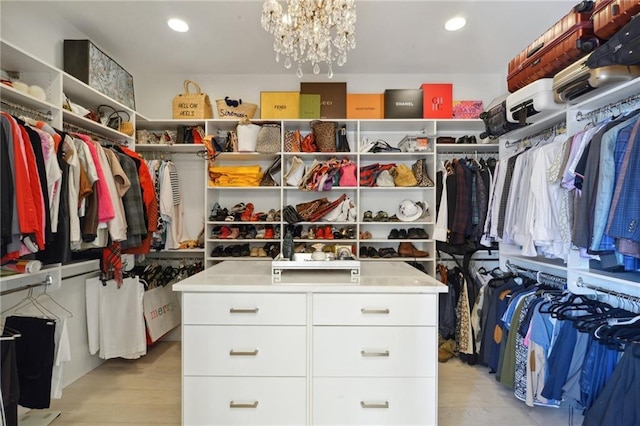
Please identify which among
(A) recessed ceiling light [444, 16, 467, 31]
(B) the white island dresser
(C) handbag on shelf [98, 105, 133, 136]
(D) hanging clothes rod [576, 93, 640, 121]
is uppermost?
(A) recessed ceiling light [444, 16, 467, 31]

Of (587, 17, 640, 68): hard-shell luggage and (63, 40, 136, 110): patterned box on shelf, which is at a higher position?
(63, 40, 136, 110): patterned box on shelf

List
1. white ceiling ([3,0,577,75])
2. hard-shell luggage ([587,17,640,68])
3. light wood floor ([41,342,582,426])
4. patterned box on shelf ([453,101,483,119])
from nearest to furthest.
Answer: hard-shell luggage ([587,17,640,68]) < light wood floor ([41,342,582,426]) < white ceiling ([3,0,577,75]) < patterned box on shelf ([453,101,483,119])

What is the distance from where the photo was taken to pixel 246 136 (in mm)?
2963

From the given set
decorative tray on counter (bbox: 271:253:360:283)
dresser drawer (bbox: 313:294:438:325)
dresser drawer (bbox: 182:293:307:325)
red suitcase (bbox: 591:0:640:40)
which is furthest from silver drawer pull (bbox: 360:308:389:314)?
red suitcase (bbox: 591:0:640:40)

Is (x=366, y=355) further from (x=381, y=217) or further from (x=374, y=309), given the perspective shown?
(x=381, y=217)

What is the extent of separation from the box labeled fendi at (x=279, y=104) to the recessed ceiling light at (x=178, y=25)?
830 millimetres

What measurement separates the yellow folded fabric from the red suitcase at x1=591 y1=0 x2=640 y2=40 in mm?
2578

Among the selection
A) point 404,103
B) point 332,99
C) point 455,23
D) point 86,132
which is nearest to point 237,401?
point 86,132

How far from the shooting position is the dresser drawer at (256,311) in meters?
1.47

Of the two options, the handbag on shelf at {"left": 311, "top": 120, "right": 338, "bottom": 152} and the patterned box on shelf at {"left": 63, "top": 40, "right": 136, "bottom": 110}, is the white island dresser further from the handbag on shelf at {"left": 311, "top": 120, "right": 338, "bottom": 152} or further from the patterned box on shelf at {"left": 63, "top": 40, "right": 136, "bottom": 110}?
the patterned box on shelf at {"left": 63, "top": 40, "right": 136, "bottom": 110}

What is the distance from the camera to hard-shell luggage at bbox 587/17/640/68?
1.33m

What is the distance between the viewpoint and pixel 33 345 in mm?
1661

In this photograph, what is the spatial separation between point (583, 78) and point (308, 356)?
6.53 ft

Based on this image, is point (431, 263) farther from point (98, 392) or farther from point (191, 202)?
point (98, 392)
